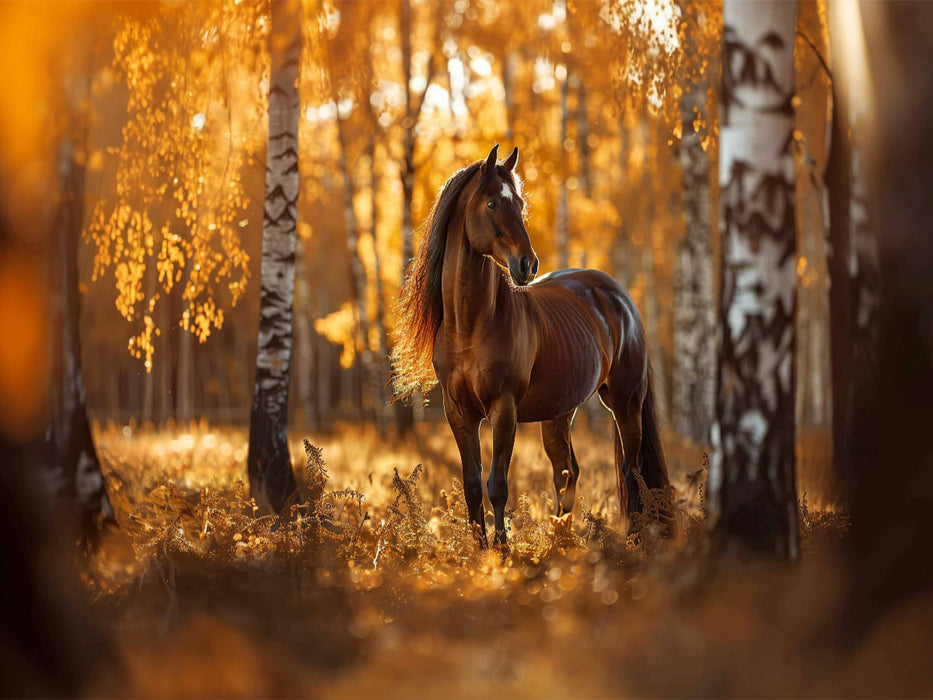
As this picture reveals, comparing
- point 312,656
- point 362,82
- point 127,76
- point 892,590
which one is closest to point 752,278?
point 892,590

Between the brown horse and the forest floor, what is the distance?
2.17 ft

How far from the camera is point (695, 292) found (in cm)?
1363

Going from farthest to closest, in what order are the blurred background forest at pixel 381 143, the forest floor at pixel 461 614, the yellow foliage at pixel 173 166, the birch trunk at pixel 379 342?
the birch trunk at pixel 379 342
the blurred background forest at pixel 381 143
the yellow foliage at pixel 173 166
the forest floor at pixel 461 614

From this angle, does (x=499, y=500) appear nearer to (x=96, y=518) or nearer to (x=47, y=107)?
(x=96, y=518)

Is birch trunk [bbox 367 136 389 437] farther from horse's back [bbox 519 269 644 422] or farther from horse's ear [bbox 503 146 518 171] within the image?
horse's ear [bbox 503 146 518 171]

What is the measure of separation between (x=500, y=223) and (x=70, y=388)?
8.80 ft

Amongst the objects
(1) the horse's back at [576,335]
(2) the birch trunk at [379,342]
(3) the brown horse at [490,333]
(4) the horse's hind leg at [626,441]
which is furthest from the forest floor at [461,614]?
(2) the birch trunk at [379,342]

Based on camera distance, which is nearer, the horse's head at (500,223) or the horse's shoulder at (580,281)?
the horse's head at (500,223)

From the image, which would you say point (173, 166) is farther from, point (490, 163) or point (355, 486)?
point (355, 486)

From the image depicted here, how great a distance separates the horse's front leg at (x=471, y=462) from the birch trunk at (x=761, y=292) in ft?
6.22

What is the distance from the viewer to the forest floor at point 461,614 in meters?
3.52

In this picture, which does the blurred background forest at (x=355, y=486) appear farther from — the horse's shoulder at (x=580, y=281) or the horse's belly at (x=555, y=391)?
the horse's shoulder at (x=580, y=281)

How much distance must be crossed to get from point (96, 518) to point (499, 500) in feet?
8.21

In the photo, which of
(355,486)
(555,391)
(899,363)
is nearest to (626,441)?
(555,391)
